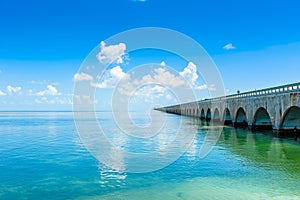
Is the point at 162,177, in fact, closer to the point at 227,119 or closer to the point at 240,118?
the point at 240,118

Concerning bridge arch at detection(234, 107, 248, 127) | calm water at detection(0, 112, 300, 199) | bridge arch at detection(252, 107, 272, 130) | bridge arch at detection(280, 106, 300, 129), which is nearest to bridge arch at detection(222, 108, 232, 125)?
bridge arch at detection(234, 107, 248, 127)

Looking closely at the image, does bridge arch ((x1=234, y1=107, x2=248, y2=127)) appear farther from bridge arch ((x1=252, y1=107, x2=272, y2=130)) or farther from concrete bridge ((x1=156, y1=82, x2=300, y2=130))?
bridge arch ((x1=252, y1=107, x2=272, y2=130))

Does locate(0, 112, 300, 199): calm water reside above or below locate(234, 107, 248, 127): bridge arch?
below

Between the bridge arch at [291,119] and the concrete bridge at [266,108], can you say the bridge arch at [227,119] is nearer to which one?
the concrete bridge at [266,108]

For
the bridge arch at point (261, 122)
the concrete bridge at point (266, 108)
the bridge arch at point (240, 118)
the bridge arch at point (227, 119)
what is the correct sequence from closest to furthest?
the concrete bridge at point (266, 108) → the bridge arch at point (261, 122) → the bridge arch at point (240, 118) → the bridge arch at point (227, 119)

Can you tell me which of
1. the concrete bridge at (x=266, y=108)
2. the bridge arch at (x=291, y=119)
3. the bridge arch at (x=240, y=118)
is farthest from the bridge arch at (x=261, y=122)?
the bridge arch at (x=291, y=119)

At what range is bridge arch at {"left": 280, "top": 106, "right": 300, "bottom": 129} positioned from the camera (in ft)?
83.0

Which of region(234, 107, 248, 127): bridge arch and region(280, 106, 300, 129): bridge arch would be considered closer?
region(280, 106, 300, 129): bridge arch

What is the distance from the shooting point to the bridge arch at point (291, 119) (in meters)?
25.3

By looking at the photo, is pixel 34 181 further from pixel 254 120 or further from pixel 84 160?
pixel 254 120

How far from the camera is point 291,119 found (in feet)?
85.5

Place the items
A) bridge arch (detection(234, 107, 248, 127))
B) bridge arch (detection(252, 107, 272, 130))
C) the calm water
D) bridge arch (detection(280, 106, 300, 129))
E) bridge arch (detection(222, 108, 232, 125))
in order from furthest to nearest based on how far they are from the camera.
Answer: bridge arch (detection(222, 108, 232, 125)), bridge arch (detection(234, 107, 248, 127)), bridge arch (detection(252, 107, 272, 130)), bridge arch (detection(280, 106, 300, 129)), the calm water

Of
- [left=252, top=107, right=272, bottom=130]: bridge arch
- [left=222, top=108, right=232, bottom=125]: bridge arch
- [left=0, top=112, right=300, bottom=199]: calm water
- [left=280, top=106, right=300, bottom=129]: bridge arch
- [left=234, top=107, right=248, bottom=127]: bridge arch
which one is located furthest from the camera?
[left=222, top=108, right=232, bottom=125]: bridge arch

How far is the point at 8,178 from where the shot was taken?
14.1 m
